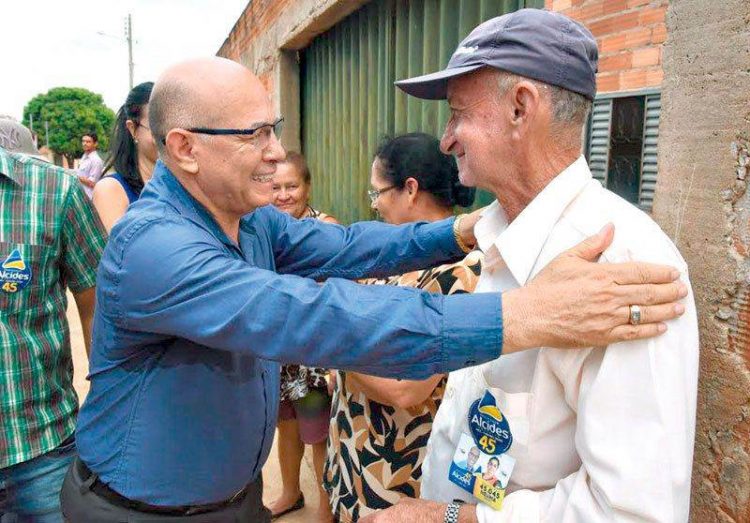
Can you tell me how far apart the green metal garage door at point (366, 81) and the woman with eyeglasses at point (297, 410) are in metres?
0.88

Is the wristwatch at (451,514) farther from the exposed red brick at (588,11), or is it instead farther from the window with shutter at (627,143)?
the exposed red brick at (588,11)

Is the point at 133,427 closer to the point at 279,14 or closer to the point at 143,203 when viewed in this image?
the point at 143,203

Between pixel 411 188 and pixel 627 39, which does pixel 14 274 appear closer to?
pixel 411 188

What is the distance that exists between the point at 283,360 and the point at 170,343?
0.38 m

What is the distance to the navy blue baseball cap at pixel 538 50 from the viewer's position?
1.21 meters

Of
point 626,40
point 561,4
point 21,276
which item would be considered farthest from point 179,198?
point 561,4

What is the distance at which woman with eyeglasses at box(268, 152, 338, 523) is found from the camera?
3043 millimetres

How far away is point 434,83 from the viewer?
138cm

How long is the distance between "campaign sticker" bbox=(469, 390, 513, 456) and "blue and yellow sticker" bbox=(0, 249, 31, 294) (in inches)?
57.2

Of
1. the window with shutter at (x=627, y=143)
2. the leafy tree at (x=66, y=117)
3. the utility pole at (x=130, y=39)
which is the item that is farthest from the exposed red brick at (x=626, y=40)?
the leafy tree at (x=66, y=117)

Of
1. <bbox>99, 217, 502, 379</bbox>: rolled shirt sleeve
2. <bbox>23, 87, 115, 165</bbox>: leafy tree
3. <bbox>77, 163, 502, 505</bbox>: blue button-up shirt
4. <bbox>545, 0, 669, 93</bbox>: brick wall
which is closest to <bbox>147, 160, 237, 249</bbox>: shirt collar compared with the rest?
<bbox>77, 163, 502, 505</bbox>: blue button-up shirt

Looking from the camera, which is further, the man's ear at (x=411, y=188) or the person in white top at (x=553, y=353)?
the man's ear at (x=411, y=188)

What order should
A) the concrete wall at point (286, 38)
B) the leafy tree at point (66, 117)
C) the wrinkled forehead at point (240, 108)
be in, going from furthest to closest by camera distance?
1. the leafy tree at point (66, 117)
2. the concrete wall at point (286, 38)
3. the wrinkled forehead at point (240, 108)

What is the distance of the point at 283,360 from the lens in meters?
1.28
